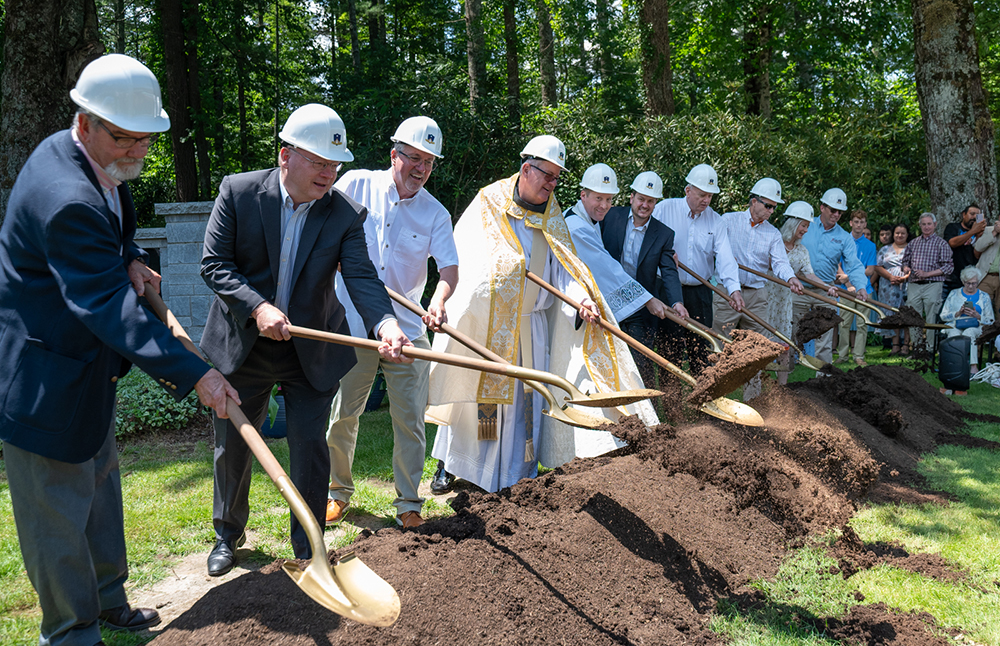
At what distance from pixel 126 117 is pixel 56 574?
1674 mm

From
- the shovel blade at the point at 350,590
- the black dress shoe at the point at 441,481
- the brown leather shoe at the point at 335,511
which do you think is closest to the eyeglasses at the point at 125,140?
the shovel blade at the point at 350,590

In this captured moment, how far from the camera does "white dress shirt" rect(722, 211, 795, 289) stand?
27.1 ft

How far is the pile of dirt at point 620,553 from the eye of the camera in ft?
9.37

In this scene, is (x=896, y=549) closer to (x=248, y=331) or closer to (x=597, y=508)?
(x=597, y=508)

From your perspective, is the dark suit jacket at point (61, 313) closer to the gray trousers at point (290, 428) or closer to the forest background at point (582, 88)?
the gray trousers at point (290, 428)

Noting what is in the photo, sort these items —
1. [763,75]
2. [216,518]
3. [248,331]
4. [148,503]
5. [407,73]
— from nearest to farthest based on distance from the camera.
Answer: [248,331], [216,518], [148,503], [407,73], [763,75]

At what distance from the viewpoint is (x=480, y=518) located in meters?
3.69

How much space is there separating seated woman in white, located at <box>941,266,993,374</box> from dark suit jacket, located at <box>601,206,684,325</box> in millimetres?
4889

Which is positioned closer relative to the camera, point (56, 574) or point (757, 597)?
point (56, 574)

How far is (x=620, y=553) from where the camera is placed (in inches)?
144

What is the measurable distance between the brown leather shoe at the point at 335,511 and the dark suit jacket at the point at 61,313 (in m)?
2.10

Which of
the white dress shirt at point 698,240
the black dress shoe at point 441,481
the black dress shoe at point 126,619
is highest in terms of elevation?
the white dress shirt at point 698,240

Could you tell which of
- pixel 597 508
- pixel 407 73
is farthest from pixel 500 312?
pixel 407 73

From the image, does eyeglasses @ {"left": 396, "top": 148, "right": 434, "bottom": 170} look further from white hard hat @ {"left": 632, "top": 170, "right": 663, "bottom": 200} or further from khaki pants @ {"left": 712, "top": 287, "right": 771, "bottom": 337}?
khaki pants @ {"left": 712, "top": 287, "right": 771, "bottom": 337}
